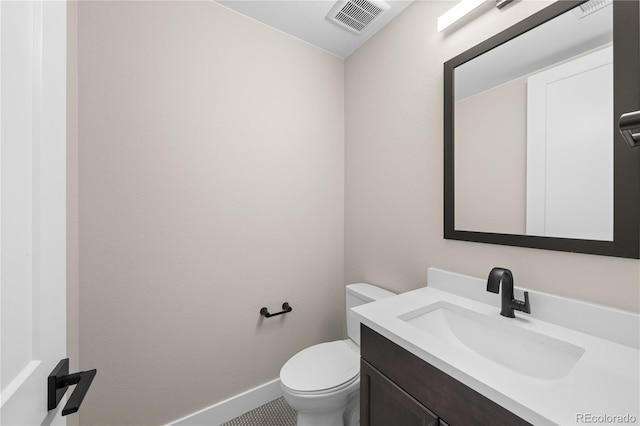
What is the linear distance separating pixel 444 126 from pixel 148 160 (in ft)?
5.07

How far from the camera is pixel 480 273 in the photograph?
46.6 inches

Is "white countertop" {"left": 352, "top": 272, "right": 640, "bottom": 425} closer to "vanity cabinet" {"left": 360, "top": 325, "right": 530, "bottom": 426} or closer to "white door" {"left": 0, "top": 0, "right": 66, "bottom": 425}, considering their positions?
"vanity cabinet" {"left": 360, "top": 325, "right": 530, "bottom": 426}

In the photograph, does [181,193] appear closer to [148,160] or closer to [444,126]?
[148,160]

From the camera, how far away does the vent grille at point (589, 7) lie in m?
0.86

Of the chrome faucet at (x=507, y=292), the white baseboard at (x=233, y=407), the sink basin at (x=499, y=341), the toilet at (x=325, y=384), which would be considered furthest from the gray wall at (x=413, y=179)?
the white baseboard at (x=233, y=407)

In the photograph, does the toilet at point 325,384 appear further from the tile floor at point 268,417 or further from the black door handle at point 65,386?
the black door handle at point 65,386

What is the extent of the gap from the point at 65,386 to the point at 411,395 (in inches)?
36.1

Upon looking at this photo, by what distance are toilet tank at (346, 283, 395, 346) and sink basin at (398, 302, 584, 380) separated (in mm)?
433

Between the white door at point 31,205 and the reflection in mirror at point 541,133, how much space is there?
1464 mm

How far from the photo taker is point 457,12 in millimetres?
1197

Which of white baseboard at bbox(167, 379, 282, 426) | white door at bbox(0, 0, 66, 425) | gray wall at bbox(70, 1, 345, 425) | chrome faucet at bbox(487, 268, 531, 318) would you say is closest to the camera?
white door at bbox(0, 0, 66, 425)

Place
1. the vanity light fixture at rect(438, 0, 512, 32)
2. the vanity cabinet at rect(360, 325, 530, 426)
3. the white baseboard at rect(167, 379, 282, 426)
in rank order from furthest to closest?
the white baseboard at rect(167, 379, 282, 426) < the vanity light fixture at rect(438, 0, 512, 32) < the vanity cabinet at rect(360, 325, 530, 426)

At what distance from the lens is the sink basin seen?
0.81 metres

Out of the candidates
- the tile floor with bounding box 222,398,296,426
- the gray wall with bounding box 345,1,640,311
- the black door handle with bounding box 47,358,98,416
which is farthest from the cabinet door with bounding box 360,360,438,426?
the black door handle with bounding box 47,358,98,416
